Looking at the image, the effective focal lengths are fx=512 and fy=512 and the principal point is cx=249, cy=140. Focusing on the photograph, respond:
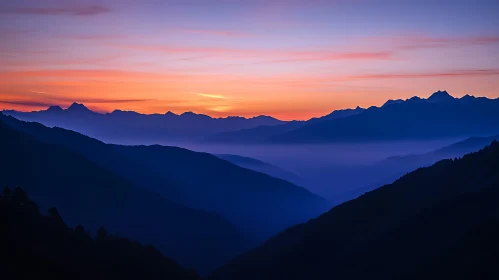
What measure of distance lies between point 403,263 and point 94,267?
56.3m

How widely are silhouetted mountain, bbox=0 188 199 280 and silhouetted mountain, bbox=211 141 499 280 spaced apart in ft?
108

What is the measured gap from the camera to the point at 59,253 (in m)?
73.5

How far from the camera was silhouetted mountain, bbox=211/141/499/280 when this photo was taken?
8900cm

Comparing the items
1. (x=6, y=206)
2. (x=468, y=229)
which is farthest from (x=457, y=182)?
(x=6, y=206)

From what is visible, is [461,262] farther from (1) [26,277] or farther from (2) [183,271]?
(1) [26,277]

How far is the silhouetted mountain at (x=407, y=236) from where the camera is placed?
8900cm

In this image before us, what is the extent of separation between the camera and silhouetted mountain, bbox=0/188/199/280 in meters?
62.2

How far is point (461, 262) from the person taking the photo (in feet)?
280

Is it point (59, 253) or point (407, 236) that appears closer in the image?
point (59, 253)

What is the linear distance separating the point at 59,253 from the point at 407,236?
68.1m

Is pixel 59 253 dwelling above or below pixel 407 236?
below

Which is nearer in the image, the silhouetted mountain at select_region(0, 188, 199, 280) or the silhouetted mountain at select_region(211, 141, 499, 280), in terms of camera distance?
the silhouetted mountain at select_region(0, 188, 199, 280)

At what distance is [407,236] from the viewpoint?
10562cm

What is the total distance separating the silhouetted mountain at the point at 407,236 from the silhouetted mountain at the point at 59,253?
108 feet
